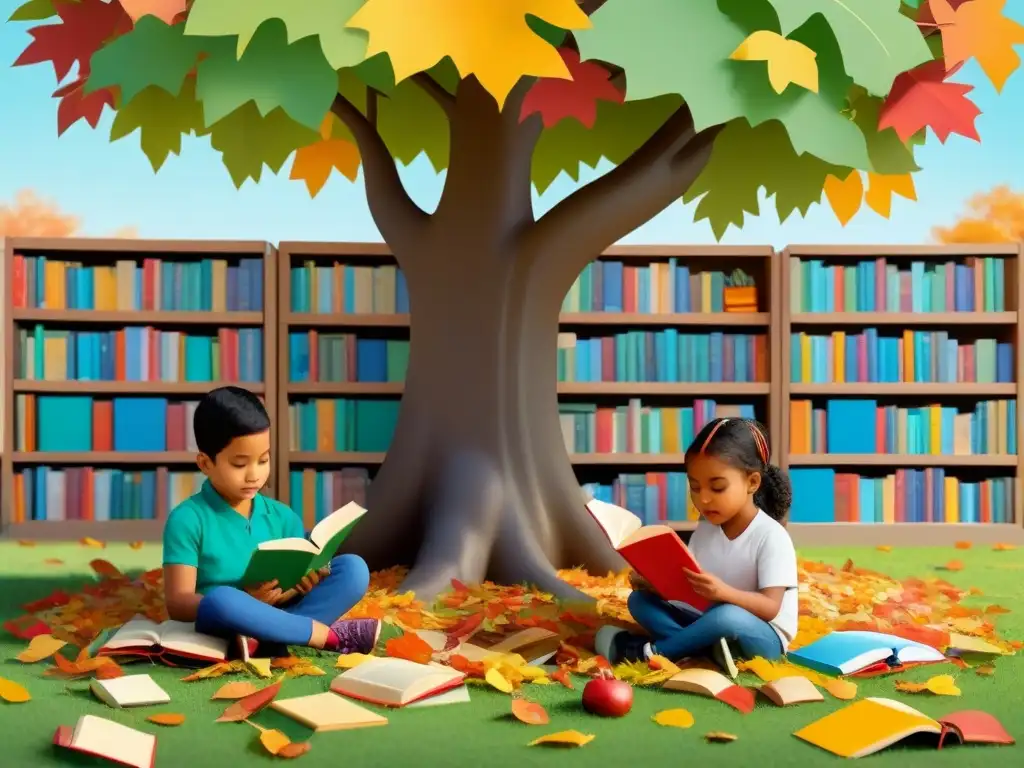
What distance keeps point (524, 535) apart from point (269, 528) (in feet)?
3.78

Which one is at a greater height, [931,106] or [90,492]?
[931,106]

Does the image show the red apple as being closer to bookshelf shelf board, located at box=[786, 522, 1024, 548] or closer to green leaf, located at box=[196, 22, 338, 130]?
green leaf, located at box=[196, 22, 338, 130]

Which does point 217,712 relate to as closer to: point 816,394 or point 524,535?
point 524,535

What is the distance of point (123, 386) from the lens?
17.2 feet

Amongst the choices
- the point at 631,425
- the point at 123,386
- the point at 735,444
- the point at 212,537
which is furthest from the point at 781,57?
the point at 123,386

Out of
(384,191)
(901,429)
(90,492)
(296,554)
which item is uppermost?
(384,191)

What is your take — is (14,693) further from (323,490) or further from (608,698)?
(323,490)

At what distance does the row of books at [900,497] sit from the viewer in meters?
5.31

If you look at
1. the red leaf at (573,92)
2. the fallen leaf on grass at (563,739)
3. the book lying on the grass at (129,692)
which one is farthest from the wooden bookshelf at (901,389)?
the book lying on the grass at (129,692)

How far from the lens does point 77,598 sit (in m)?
3.39

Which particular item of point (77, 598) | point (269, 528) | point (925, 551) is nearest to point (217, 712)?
point (269, 528)

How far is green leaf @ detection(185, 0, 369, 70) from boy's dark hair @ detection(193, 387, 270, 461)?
787mm

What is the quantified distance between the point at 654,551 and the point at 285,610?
0.92m

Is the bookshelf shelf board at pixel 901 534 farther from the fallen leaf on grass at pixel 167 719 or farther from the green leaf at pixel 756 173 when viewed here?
the fallen leaf on grass at pixel 167 719
